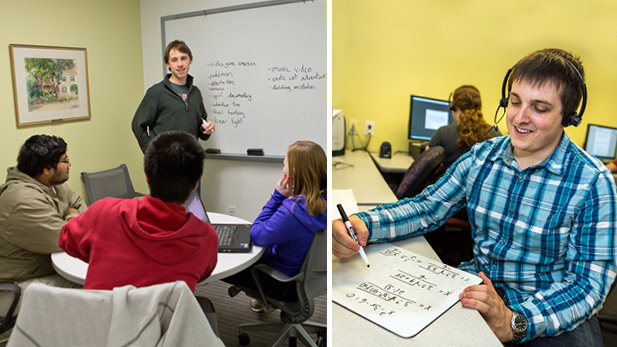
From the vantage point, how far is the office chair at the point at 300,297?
2.85ft

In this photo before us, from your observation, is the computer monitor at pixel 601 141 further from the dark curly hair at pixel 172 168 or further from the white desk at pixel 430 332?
the dark curly hair at pixel 172 168

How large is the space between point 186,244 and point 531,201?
23.3 inches

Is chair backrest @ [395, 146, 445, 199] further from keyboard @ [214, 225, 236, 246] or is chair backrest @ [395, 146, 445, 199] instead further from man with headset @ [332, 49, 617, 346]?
keyboard @ [214, 225, 236, 246]

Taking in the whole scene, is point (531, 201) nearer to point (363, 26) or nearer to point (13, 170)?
point (13, 170)

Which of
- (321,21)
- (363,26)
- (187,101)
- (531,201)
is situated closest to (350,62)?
(363,26)

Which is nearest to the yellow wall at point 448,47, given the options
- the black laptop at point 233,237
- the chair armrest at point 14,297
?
the black laptop at point 233,237

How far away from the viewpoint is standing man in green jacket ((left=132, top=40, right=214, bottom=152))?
28.9 inches

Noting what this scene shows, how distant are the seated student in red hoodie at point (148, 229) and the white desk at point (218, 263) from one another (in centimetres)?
2

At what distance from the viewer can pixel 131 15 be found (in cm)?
76

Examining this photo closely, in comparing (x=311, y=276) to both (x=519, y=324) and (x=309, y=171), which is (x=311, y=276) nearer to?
(x=309, y=171)

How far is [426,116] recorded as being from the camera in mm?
2328

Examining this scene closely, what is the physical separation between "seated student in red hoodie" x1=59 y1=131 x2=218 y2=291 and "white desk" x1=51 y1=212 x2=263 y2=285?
2 centimetres

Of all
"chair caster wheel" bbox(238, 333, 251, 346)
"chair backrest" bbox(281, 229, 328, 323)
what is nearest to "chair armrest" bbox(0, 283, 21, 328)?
"chair caster wheel" bbox(238, 333, 251, 346)

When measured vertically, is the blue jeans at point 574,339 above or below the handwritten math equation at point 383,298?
below
